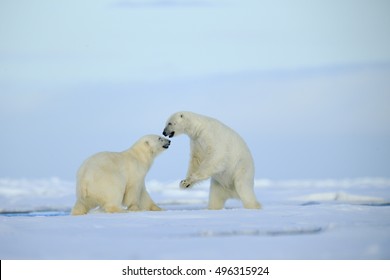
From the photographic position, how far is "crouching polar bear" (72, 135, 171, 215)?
7582mm

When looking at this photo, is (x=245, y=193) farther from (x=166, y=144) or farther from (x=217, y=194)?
(x=166, y=144)

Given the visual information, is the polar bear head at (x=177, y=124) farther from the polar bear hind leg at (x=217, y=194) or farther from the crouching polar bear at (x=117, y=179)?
the polar bear hind leg at (x=217, y=194)

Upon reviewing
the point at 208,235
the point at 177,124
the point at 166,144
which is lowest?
the point at 208,235

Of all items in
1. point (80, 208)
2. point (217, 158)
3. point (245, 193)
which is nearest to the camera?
point (80, 208)

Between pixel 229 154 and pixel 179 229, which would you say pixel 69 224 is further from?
pixel 229 154

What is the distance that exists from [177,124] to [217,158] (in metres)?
0.78

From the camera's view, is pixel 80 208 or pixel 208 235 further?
pixel 80 208

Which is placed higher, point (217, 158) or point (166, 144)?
point (166, 144)

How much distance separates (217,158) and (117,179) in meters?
1.48

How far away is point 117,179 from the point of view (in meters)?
7.73

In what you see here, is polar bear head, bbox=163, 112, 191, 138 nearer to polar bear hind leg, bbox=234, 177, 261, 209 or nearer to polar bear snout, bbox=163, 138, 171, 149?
polar bear snout, bbox=163, 138, 171, 149

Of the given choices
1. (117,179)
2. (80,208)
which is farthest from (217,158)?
(80,208)

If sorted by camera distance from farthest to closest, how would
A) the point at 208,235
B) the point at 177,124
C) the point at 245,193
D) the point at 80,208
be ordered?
the point at 177,124
the point at 245,193
the point at 80,208
the point at 208,235
